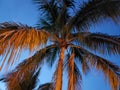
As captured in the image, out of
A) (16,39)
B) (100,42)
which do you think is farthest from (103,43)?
(16,39)

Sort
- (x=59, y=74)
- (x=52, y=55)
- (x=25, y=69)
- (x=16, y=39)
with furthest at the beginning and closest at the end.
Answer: (x=52, y=55) → (x=25, y=69) → (x=59, y=74) → (x=16, y=39)

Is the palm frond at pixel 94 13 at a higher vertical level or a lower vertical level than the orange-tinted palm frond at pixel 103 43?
higher

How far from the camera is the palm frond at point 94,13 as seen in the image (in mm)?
9742

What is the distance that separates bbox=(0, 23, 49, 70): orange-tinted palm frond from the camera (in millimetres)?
7992

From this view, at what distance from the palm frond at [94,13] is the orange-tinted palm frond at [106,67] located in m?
0.99

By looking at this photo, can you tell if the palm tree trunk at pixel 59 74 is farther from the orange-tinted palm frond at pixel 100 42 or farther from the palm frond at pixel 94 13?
the palm frond at pixel 94 13

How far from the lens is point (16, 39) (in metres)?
8.15

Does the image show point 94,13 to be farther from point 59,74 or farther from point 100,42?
point 59,74

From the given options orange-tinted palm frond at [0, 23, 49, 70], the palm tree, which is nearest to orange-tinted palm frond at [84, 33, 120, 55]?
the palm tree

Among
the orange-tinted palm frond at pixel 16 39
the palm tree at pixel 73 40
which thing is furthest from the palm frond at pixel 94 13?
the orange-tinted palm frond at pixel 16 39

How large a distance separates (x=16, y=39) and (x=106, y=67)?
141 inches

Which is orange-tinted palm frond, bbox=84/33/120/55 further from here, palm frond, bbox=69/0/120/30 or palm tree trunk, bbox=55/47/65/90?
palm tree trunk, bbox=55/47/65/90

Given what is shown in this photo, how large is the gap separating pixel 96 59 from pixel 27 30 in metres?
2.96

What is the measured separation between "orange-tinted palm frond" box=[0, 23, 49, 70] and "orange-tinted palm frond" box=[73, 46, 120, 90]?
2319 millimetres
